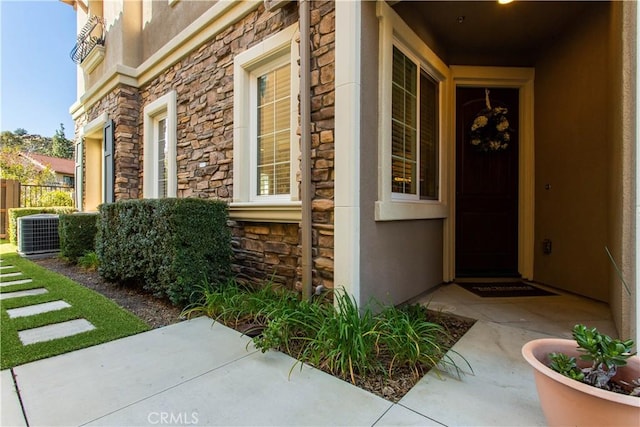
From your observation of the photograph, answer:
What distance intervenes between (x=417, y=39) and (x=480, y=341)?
9.93 ft

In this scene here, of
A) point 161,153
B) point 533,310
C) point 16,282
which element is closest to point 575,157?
point 533,310

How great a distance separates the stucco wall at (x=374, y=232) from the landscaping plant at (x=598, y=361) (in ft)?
4.79

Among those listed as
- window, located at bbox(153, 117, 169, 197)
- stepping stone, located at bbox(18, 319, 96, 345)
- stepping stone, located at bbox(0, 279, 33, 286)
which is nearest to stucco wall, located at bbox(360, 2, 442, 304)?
stepping stone, located at bbox(18, 319, 96, 345)

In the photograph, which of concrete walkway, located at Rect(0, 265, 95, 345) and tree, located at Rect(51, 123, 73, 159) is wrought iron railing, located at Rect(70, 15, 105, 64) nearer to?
concrete walkway, located at Rect(0, 265, 95, 345)

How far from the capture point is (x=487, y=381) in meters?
1.87

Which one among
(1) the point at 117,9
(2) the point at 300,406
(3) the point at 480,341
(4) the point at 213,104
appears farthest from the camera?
(1) the point at 117,9

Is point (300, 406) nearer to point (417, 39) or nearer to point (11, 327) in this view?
point (11, 327)

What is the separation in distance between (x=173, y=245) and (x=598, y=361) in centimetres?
325

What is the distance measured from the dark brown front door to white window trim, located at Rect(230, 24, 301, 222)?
2503 mm

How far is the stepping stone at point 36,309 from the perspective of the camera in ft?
9.80

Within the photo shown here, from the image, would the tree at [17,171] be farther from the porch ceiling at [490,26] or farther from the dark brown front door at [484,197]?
the dark brown front door at [484,197]

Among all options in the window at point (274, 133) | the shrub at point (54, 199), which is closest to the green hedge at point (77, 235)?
the window at point (274, 133)

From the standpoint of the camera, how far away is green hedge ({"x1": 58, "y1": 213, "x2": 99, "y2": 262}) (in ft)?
18.0

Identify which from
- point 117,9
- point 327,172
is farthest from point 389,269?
point 117,9
